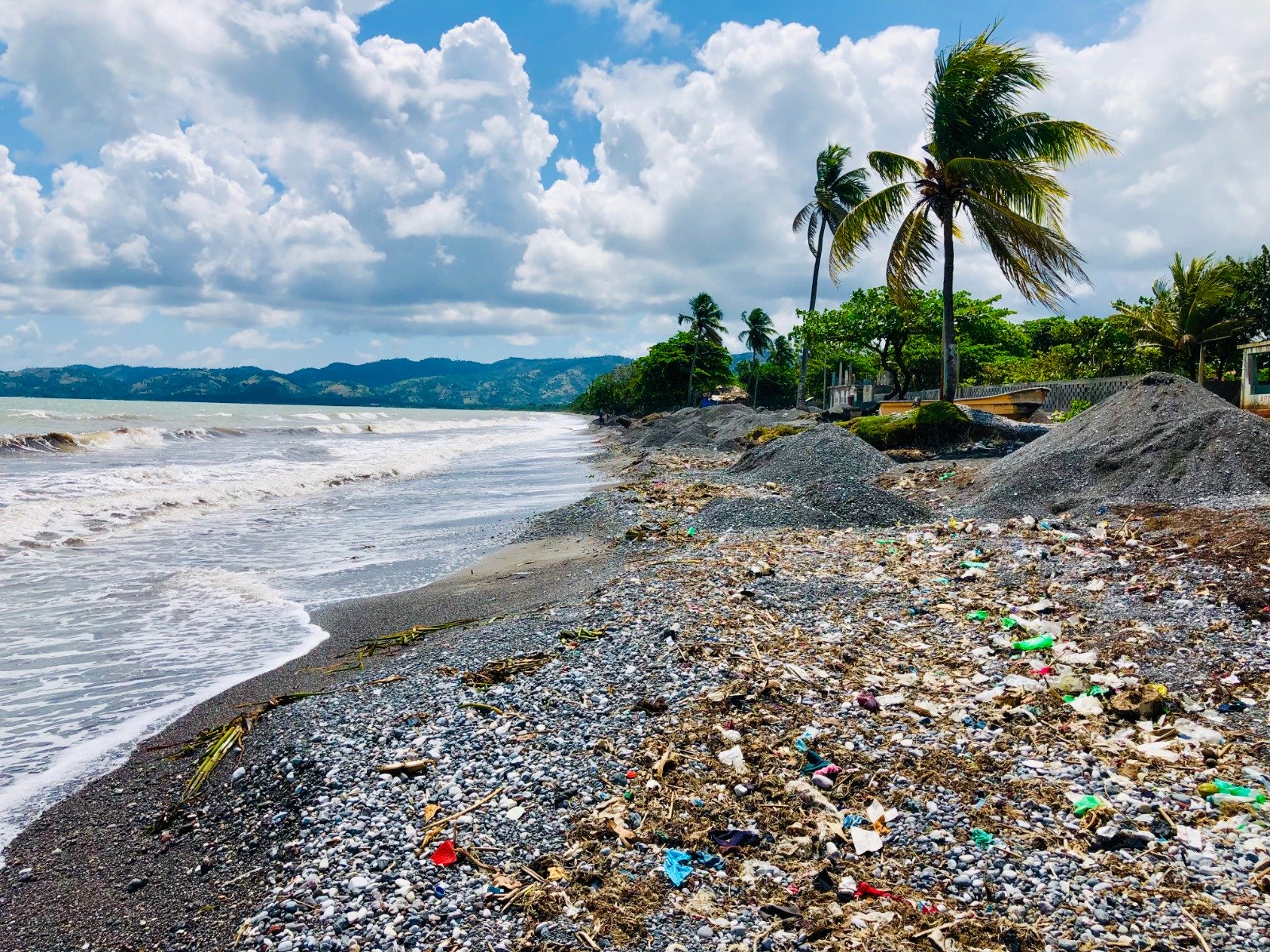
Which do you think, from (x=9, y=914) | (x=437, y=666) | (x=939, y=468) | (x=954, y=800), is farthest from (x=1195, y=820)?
(x=939, y=468)

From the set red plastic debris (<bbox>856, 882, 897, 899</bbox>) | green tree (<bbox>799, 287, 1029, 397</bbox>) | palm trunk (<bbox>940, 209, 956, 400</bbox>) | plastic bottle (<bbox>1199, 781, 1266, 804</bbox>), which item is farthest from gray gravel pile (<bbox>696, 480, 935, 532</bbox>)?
green tree (<bbox>799, 287, 1029, 397</bbox>)

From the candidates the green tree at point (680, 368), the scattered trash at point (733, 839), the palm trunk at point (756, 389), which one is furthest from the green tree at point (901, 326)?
the palm trunk at point (756, 389)

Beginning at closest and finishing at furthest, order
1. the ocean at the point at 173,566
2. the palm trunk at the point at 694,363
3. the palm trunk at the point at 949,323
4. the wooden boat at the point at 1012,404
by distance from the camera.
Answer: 1. the ocean at the point at 173,566
2. the palm trunk at the point at 949,323
3. the wooden boat at the point at 1012,404
4. the palm trunk at the point at 694,363

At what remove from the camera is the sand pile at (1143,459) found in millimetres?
8945

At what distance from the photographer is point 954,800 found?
3.29 meters

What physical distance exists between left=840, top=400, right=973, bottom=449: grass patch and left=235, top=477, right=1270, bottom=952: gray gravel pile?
502 inches

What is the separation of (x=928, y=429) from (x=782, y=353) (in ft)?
232

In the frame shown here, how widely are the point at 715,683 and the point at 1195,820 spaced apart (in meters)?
2.38

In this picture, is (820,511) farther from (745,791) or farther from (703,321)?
(703,321)

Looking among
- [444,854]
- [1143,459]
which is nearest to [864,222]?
[1143,459]

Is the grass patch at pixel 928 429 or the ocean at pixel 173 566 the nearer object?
the ocean at pixel 173 566

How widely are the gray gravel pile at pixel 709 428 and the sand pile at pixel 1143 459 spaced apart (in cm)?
1530

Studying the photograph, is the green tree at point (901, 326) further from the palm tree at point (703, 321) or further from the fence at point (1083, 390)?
the palm tree at point (703, 321)

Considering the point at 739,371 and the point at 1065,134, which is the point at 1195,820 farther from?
the point at 739,371
